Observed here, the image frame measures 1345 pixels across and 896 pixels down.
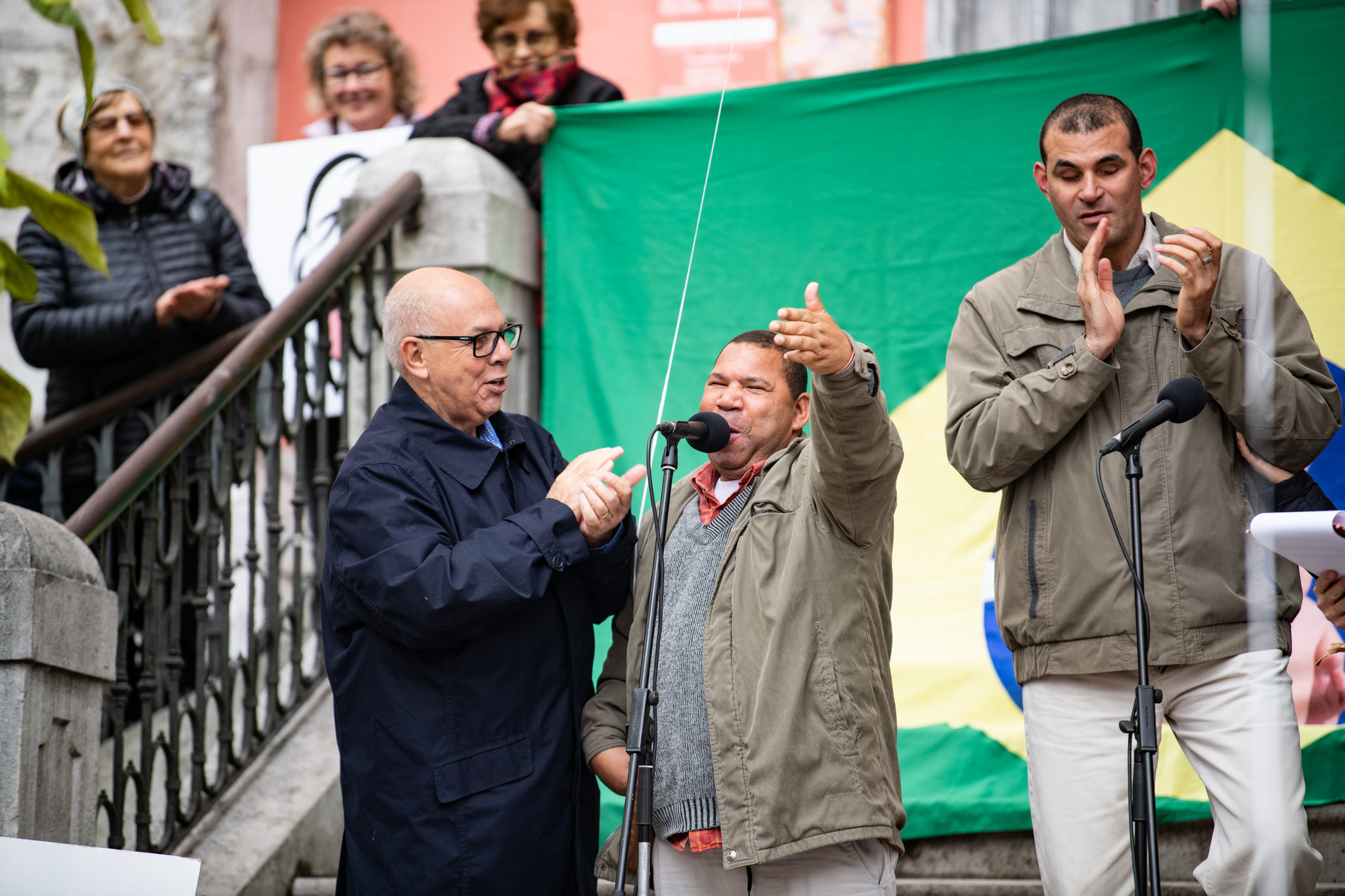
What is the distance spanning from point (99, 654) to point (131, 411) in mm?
1886

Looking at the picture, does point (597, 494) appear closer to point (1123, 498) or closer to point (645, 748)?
point (645, 748)

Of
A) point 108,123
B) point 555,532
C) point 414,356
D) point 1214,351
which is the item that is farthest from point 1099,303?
point 108,123

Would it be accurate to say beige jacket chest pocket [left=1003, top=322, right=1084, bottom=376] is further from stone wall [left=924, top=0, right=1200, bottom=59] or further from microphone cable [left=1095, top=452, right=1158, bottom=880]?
stone wall [left=924, top=0, right=1200, bottom=59]

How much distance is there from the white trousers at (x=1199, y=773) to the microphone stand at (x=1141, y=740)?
6.5 inches

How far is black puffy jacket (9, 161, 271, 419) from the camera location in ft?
16.7

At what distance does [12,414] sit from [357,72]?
4769mm

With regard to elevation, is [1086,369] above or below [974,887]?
above

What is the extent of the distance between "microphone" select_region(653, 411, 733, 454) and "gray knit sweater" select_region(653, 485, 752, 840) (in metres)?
0.27

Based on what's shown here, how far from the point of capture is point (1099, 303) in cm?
292

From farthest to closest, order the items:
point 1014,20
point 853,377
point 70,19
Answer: point 1014,20 < point 853,377 < point 70,19

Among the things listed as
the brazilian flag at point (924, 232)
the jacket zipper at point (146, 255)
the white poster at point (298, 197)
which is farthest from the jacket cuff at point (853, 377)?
the white poster at point (298, 197)

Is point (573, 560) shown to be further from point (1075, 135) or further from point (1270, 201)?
point (1270, 201)

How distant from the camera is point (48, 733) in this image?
327 cm

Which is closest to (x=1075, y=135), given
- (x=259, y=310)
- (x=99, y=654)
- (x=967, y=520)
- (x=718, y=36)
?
(x=967, y=520)
